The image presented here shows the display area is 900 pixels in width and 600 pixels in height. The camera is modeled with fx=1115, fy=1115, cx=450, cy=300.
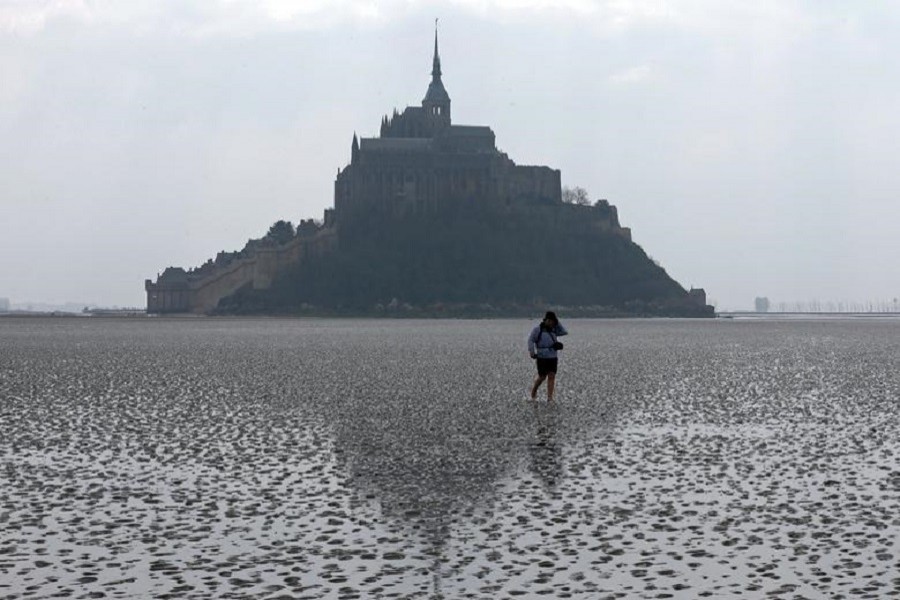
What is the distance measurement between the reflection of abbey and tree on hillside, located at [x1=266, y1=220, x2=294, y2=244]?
160 cm

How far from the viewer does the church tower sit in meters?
162

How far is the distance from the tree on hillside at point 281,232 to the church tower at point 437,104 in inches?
1028

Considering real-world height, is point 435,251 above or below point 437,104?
below

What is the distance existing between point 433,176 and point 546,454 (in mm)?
141351

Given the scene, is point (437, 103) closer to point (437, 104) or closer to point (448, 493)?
point (437, 104)

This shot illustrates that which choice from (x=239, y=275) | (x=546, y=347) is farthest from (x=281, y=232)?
(x=546, y=347)

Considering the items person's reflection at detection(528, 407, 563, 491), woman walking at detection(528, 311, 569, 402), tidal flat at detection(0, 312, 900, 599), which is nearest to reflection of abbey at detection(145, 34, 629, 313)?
tidal flat at detection(0, 312, 900, 599)

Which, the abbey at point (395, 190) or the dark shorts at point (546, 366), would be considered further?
the abbey at point (395, 190)

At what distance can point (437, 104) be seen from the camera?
539ft

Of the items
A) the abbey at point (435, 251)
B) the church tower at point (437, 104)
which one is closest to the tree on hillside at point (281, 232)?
the abbey at point (435, 251)

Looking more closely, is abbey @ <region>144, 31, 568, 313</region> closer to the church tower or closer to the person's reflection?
the church tower

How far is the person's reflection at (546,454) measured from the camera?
10.7 meters

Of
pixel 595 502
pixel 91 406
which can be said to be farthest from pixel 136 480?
pixel 91 406

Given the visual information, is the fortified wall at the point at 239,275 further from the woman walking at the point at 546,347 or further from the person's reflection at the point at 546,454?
the person's reflection at the point at 546,454
